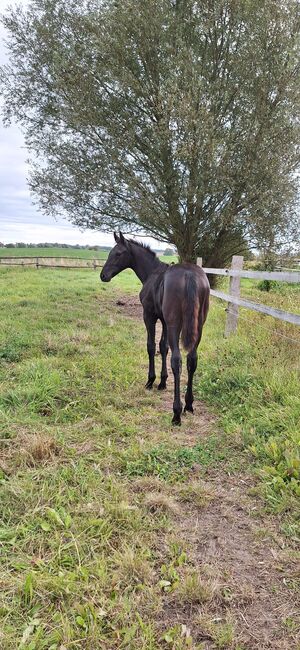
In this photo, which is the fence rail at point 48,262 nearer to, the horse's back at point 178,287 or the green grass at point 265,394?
the green grass at point 265,394

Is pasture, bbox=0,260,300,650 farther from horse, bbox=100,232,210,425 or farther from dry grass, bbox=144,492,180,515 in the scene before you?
horse, bbox=100,232,210,425

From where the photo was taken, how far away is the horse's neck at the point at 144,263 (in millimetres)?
5137

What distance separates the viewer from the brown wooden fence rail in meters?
23.0

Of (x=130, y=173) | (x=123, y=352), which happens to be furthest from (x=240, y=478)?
(x=130, y=173)

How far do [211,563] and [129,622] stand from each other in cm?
56

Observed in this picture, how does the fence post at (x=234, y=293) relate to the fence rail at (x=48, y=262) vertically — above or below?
below

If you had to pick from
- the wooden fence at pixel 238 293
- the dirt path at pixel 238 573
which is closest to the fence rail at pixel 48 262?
the wooden fence at pixel 238 293

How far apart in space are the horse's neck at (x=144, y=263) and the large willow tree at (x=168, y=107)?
4.06m

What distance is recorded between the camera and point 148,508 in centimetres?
238

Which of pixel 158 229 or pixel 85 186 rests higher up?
pixel 85 186

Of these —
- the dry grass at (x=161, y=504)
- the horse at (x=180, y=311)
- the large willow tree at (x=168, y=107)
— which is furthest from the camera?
the large willow tree at (x=168, y=107)

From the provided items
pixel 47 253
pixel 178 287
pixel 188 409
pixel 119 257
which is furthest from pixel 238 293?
pixel 47 253

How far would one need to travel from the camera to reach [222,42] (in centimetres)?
895

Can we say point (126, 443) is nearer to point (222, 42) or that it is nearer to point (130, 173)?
point (130, 173)
